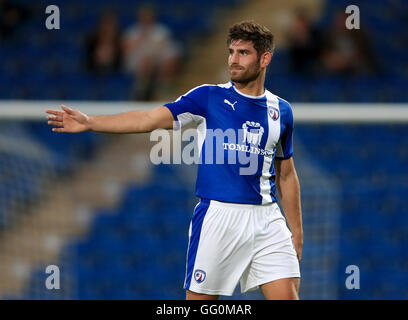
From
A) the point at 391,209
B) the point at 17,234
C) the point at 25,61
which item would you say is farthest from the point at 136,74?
the point at 391,209

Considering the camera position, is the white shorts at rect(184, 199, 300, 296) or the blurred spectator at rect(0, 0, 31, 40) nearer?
the white shorts at rect(184, 199, 300, 296)

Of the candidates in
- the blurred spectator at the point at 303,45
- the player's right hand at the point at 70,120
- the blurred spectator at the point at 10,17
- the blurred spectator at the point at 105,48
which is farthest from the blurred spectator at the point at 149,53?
the player's right hand at the point at 70,120

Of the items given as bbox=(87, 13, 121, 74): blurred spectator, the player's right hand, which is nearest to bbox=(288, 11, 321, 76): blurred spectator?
bbox=(87, 13, 121, 74): blurred spectator

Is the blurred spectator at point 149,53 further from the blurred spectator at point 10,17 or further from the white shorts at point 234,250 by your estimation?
the white shorts at point 234,250

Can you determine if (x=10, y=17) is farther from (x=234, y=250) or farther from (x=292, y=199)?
(x=234, y=250)

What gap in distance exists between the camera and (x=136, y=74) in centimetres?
934

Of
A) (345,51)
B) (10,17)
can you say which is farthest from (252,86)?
(10,17)

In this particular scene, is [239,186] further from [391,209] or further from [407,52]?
[407,52]

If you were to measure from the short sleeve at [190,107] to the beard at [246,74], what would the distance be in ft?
0.59

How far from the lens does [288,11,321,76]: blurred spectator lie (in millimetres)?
8930

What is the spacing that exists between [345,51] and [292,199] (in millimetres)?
4765

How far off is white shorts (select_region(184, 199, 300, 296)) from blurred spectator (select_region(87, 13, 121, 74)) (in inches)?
197

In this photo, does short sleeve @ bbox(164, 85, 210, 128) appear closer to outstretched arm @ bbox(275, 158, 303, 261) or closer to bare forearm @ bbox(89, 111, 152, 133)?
bare forearm @ bbox(89, 111, 152, 133)

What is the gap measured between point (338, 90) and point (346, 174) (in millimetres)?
1545
